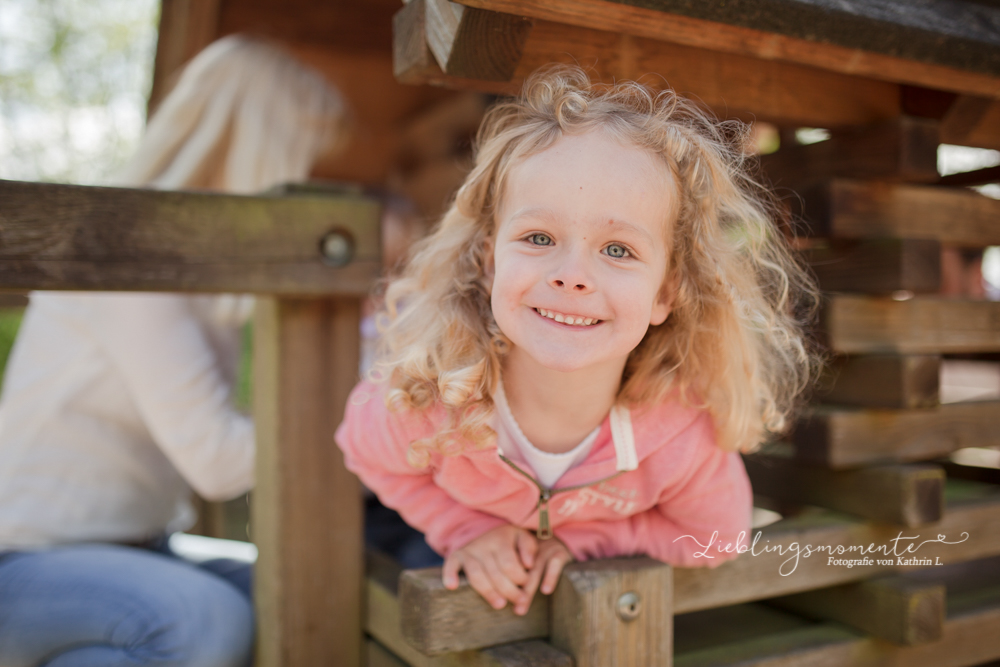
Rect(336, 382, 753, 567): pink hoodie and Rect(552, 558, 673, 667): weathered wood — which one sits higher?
Rect(336, 382, 753, 567): pink hoodie

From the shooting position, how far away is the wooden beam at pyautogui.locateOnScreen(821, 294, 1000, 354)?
1.58 metres

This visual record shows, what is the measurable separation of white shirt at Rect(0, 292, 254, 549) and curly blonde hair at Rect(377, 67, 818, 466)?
0.56 metres

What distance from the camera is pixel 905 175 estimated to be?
160cm

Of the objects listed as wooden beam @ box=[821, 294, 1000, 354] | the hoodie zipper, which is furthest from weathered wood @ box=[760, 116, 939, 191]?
the hoodie zipper

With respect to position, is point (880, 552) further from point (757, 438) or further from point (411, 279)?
point (411, 279)

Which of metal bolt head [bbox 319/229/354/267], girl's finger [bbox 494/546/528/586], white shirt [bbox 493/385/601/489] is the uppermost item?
metal bolt head [bbox 319/229/354/267]

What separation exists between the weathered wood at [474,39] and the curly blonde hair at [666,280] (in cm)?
12

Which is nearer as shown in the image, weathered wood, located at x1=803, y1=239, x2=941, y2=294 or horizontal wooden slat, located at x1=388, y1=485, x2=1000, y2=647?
horizontal wooden slat, located at x1=388, y1=485, x2=1000, y2=647

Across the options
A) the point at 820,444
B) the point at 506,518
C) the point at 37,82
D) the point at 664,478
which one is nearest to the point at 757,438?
the point at 664,478

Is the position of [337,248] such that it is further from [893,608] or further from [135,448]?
[893,608]

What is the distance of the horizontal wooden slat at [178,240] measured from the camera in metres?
1.21

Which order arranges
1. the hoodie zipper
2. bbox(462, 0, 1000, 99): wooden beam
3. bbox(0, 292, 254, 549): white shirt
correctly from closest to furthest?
bbox(462, 0, 1000, 99): wooden beam < the hoodie zipper < bbox(0, 292, 254, 549): white shirt

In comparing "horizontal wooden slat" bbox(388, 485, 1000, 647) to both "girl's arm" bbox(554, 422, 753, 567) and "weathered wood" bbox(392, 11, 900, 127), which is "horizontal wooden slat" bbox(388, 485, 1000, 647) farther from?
"weathered wood" bbox(392, 11, 900, 127)

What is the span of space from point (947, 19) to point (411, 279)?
1110 mm
